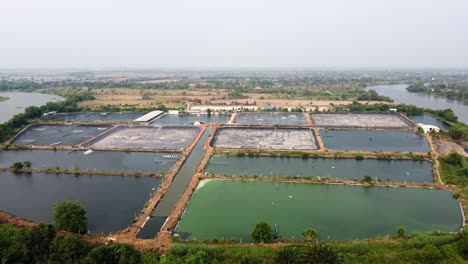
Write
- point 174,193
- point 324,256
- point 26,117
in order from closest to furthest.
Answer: point 324,256 → point 174,193 → point 26,117

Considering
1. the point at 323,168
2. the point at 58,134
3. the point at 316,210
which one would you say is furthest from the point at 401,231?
the point at 58,134

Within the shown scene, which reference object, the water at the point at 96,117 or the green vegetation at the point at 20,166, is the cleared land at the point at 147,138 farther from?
the green vegetation at the point at 20,166

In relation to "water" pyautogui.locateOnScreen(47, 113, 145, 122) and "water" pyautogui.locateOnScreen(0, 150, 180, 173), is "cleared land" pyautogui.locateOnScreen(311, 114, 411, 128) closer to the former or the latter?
"water" pyautogui.locateOnScreen(0, 150, 180, 173)

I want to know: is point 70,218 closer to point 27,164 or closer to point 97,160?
point 97,160

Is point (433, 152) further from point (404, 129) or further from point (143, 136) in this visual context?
point (143, 136)

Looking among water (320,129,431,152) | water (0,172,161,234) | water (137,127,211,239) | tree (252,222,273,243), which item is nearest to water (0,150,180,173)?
water (137,127,211,239)

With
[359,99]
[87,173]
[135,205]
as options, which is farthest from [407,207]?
[359,99]
